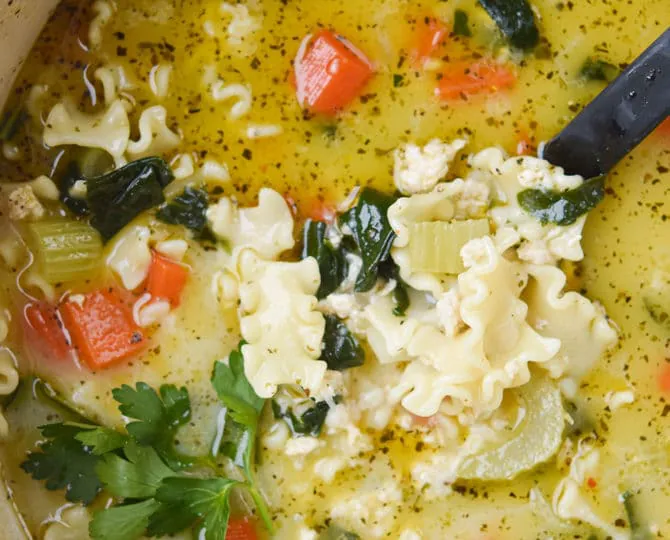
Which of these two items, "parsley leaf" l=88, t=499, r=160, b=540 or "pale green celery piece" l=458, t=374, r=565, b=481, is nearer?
"parsley leaf" l=88, t=499, r=160, b=540

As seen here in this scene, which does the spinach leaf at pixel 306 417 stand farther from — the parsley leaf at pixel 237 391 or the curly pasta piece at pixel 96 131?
the curly pasta piece at pixel 96 131

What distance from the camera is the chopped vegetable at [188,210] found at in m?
3.99

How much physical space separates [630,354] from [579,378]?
24 centimetres

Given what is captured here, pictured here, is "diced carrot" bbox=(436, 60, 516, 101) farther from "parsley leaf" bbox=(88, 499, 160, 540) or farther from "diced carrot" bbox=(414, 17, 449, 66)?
"parsley leaf" bbox=(88, 499, 160, 540)

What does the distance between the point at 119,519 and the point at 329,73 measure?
193 centimetres

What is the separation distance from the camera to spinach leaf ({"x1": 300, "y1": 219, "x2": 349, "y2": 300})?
399cm

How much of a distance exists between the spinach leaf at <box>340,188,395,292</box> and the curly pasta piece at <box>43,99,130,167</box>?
0.96 meters

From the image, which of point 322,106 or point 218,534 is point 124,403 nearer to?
point 218,534

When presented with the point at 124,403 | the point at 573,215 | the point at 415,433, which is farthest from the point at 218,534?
the point at 573,215

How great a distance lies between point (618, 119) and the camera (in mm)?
3764

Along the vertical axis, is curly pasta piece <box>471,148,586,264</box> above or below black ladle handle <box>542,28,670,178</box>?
below

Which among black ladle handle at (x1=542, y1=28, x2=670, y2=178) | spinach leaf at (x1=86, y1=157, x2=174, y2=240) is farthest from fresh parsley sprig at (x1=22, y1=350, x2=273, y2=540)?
black ladle handle at (x1=542, y1=28, x2=670, y2=178)

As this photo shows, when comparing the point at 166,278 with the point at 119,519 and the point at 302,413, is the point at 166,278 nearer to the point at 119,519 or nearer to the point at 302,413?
the point at 302,413

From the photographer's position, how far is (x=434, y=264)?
3830mm
